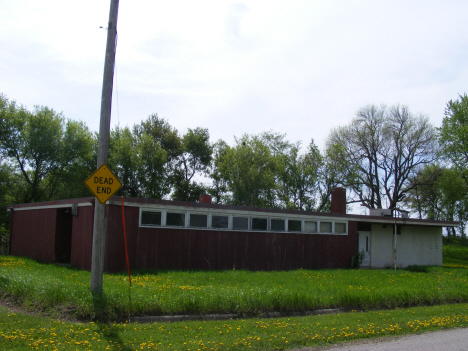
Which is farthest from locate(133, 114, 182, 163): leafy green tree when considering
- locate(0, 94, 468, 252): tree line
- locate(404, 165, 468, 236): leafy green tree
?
locate(404, 165, 468, 236): leafy green tree

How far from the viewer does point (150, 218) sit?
17062 millimetres

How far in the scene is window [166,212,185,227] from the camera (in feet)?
57.3

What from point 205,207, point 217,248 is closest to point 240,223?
point 217,248

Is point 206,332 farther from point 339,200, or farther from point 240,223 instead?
point 339,200

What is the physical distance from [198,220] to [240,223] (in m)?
2.07

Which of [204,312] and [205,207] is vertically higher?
[205,207]

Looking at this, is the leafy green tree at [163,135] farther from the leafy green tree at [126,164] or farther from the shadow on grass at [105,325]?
the shadow on grass at [105,325]

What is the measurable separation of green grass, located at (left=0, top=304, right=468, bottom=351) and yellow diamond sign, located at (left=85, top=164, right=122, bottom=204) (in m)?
2.65

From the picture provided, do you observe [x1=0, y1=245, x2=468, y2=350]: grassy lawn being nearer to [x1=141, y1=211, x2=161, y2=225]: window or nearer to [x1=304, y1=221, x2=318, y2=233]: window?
[x1=141, y1=211, x2=161, y2=225]: window

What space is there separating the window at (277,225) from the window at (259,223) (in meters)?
0.41

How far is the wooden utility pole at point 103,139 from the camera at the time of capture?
9797 millimetres

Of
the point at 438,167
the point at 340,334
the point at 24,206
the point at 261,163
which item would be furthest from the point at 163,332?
the point at 438,167

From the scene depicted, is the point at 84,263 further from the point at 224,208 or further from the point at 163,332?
the point at 163,332

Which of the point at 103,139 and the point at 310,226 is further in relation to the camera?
the point at 310,226
